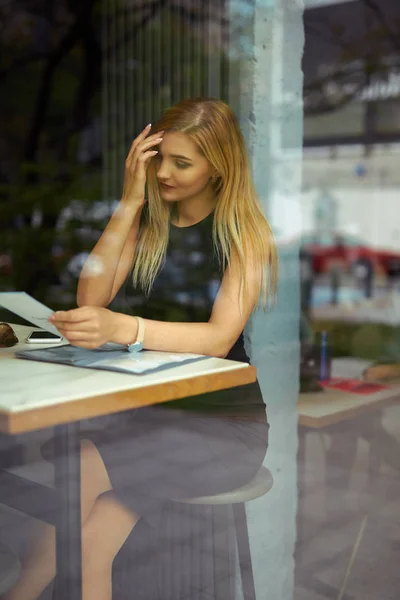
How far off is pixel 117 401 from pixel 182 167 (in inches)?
29.9

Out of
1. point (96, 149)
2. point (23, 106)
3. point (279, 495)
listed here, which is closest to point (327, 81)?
point (96, 149)

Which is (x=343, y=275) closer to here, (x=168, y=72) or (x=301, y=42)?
(x=168, y=72)

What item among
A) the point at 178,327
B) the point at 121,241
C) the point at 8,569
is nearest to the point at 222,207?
the point at 121,241

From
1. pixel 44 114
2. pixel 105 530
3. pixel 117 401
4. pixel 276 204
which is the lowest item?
pixel 105 530

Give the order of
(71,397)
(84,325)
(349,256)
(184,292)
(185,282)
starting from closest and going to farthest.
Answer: (71,397)
(84,325)
(184,292)
(185,282)
(349,256)

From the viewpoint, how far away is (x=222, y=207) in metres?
1.72

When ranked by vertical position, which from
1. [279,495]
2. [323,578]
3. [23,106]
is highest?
[23,106]

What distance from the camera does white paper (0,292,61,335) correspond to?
152 centimetres

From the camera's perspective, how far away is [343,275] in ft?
14.9

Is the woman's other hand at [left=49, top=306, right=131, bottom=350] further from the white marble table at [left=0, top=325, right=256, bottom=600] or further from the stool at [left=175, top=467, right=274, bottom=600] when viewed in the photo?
the stool at [left=175, top=467, right=274, bottom=600]

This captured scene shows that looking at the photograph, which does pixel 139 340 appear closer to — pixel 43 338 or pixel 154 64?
pixel 43 338

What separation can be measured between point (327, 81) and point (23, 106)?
3.08 m

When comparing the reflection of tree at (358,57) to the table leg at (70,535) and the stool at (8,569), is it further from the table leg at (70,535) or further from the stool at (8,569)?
the stool at (8,569)

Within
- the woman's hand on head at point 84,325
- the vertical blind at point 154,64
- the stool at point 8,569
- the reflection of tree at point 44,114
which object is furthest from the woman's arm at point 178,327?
the reflection of tree at point 44,114
